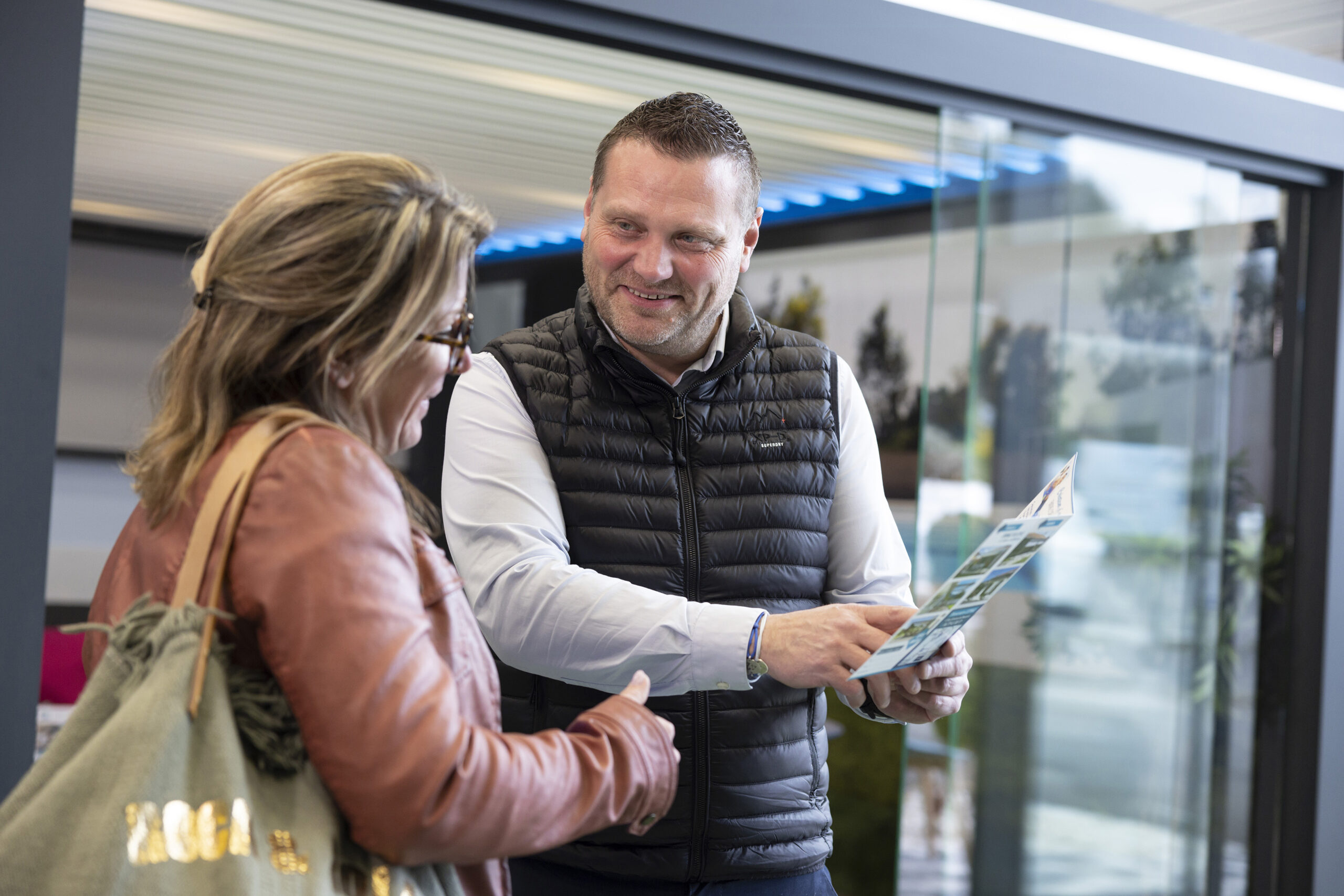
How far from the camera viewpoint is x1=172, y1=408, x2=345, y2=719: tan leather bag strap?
37.0 inches

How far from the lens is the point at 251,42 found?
380cm

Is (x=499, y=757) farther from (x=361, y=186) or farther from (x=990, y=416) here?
(x=990, y=416)

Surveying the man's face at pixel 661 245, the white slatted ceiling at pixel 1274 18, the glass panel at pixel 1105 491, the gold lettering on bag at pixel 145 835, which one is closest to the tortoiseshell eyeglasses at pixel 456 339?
the gold lettering on bag at pixel 145 835

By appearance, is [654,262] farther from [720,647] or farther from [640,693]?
[640,693]

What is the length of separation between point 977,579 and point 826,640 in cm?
26

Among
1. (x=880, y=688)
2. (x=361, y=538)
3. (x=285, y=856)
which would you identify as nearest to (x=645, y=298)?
(x=880, y=688)

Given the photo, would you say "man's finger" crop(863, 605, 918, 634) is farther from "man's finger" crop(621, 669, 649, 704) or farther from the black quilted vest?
"man's finger" crop(621, 669, 649, 704)

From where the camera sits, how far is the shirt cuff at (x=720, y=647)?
1.53 meters

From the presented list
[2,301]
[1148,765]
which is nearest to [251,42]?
[2,301]

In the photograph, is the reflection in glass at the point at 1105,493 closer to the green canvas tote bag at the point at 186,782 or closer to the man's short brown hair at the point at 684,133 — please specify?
the man's short brown hair at the point at 684,133

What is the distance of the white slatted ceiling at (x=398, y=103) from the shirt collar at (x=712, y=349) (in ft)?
5.52

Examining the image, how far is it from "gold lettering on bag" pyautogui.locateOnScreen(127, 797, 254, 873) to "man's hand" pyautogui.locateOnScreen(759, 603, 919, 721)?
2.50 ft

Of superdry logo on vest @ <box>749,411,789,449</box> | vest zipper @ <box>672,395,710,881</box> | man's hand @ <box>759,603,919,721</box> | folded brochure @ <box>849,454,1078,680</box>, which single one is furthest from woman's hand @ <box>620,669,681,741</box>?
superdry logo on vest @ <box>749,411,789,449</box>

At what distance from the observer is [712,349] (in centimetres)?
181
